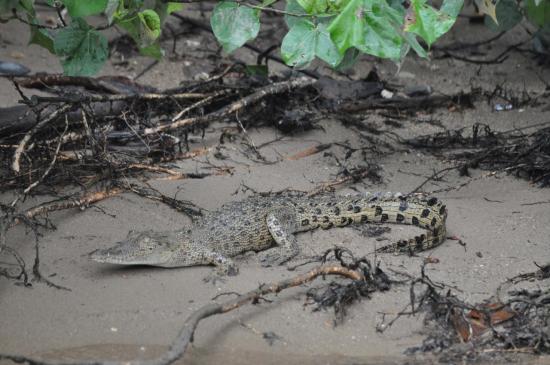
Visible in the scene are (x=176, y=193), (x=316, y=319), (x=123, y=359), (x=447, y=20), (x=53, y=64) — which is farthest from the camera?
(x=53, y=64)

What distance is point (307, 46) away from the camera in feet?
14.9

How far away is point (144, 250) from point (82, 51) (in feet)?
4.45

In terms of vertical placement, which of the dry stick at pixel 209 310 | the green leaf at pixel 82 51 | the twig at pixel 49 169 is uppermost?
the green leaf at pixel 82 51

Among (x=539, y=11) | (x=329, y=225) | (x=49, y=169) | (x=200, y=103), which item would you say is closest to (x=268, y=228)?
(x=329, y=225)

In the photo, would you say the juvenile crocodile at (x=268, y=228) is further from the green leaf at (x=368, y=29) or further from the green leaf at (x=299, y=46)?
the green leaf at (x=368, y=29)

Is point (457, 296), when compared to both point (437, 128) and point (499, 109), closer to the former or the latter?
point (437, 128)

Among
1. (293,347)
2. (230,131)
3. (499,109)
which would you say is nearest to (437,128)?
(499,109)

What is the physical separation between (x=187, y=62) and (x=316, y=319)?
18.1 feet

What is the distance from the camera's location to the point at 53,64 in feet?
30.2

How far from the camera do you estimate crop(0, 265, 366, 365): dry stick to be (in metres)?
3.88

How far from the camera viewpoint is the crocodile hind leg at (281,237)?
573 centimetres

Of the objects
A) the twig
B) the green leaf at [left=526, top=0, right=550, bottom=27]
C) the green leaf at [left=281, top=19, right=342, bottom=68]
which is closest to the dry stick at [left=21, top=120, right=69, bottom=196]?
the twig

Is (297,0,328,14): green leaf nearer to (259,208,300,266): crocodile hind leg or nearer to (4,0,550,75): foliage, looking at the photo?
(4,0,550,75): foliage

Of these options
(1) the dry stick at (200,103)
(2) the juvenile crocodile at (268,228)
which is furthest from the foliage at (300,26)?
(1) the dry stick at (200,103)
